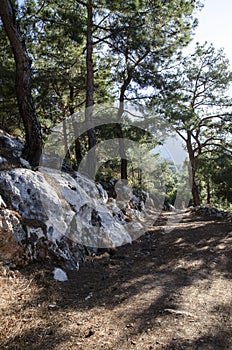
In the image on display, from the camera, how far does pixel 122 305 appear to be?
10.4 feet

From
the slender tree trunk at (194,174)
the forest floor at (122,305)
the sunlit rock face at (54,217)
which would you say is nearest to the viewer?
the forest floor at (122,305)

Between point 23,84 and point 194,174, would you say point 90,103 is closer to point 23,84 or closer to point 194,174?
point 23,84

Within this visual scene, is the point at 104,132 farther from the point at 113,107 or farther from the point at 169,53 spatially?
the point at 169,53

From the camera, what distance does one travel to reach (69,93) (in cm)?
1338

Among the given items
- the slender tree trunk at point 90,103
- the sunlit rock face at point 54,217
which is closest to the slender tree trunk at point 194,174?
the slender tree trunk at point 90,103

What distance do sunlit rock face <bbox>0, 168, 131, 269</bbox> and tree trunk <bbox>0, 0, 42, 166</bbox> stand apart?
2.00ft

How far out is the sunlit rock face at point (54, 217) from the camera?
4.23 metres

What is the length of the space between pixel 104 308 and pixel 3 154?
13.7 feet

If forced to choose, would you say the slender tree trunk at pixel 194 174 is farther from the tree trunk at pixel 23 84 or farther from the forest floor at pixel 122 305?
the tree trunk at pixel 23 84

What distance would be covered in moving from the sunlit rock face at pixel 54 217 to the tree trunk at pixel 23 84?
2.00 ft

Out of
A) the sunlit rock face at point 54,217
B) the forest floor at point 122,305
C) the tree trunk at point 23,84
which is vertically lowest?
the forest floor at point 122,305

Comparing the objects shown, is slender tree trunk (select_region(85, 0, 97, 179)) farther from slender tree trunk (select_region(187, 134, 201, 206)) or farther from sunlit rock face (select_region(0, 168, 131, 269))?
slender tree trunk (select_region(187, 134, 201, 206))

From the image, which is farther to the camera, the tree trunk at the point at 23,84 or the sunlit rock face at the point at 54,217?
the tree trunk at the point at 23,84

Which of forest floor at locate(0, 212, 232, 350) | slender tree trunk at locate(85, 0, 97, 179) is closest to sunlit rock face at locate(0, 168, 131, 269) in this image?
forest floor at locate(0, 212, 232, 350)
